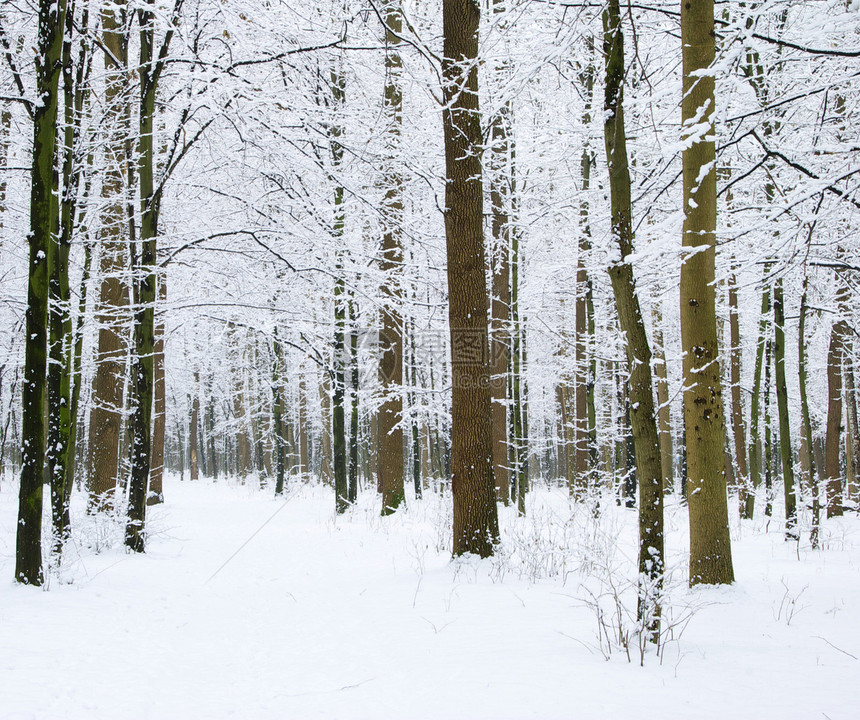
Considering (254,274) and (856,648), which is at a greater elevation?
(254,274)

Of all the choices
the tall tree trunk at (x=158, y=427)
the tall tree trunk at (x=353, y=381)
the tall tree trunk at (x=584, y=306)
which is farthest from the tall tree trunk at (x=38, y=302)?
the tall tree trunk at (x=158, y=427)

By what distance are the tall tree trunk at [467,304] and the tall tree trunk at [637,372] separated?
2191 mm

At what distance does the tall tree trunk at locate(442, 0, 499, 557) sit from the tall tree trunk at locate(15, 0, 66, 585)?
3.74 metres

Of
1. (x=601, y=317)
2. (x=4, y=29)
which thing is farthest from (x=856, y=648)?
(x=601, y=317)

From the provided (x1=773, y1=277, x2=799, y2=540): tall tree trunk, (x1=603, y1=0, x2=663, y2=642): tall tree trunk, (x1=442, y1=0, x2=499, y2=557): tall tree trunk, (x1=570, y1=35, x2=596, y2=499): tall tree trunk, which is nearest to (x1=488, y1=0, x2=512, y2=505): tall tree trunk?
(x1=570, y1=35, x2=596, y2=499): tall tree trunk

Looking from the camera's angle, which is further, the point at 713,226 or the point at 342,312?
the point at 342,312

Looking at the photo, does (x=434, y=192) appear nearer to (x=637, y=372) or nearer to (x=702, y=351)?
(x=702, y=351)

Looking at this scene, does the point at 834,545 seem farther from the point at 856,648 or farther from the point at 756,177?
the point at 856,648

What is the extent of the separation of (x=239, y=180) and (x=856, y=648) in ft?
29.6

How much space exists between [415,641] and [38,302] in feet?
14.5

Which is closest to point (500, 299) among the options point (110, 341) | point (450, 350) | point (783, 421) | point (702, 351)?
point (450, 350)

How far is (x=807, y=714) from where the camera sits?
271 centimetres

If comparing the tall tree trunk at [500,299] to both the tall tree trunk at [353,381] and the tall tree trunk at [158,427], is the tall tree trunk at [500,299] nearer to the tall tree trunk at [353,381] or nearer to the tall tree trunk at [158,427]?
the tall tree trunk at [353,381]

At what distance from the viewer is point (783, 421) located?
8961 millimetres
